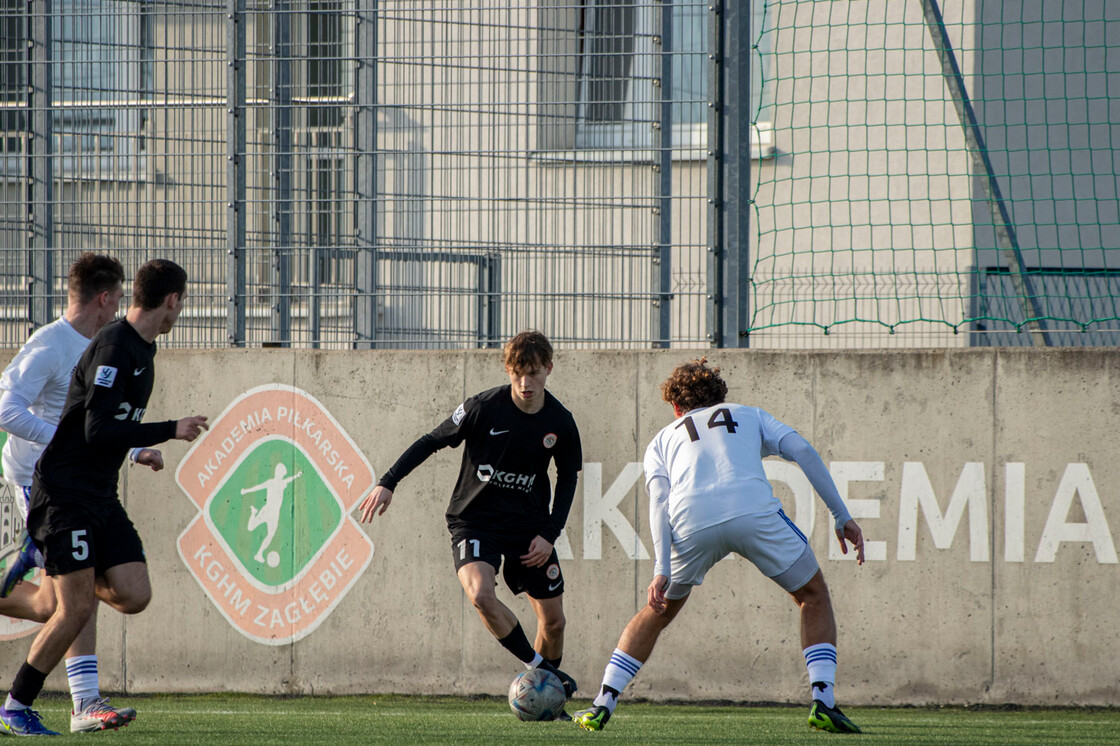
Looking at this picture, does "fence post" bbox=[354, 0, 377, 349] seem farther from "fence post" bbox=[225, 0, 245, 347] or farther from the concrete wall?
"fence post" bbox=[225, 0, 245, 347]

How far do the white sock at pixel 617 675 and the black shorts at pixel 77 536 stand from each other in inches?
83.8

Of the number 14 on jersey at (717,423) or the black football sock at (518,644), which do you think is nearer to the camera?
the number 14 on jersey at (717,423)

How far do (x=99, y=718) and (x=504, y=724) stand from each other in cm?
182

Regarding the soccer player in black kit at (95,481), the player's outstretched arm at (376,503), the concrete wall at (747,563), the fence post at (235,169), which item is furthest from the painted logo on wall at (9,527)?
the player's outstretched arm at (376,503)

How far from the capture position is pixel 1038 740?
569 cm

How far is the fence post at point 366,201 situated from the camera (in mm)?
8398

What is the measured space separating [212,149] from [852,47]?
13.8ft

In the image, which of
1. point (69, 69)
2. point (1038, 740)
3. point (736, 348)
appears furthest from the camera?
point (69, 69)

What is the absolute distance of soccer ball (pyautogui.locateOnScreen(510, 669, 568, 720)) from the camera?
621 cm

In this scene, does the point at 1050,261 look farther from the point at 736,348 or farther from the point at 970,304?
the point at 736,348

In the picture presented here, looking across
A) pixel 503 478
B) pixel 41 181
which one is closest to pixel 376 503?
pixel 503 478

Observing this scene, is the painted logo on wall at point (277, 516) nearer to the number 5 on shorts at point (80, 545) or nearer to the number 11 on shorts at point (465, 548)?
the number 11 on shorts at point (465, 548)

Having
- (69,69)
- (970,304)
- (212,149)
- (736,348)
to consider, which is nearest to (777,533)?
(736,348)

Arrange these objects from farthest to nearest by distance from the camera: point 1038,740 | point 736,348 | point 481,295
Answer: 1. point 481,295
2. point 736,348
3. point 1038,740
